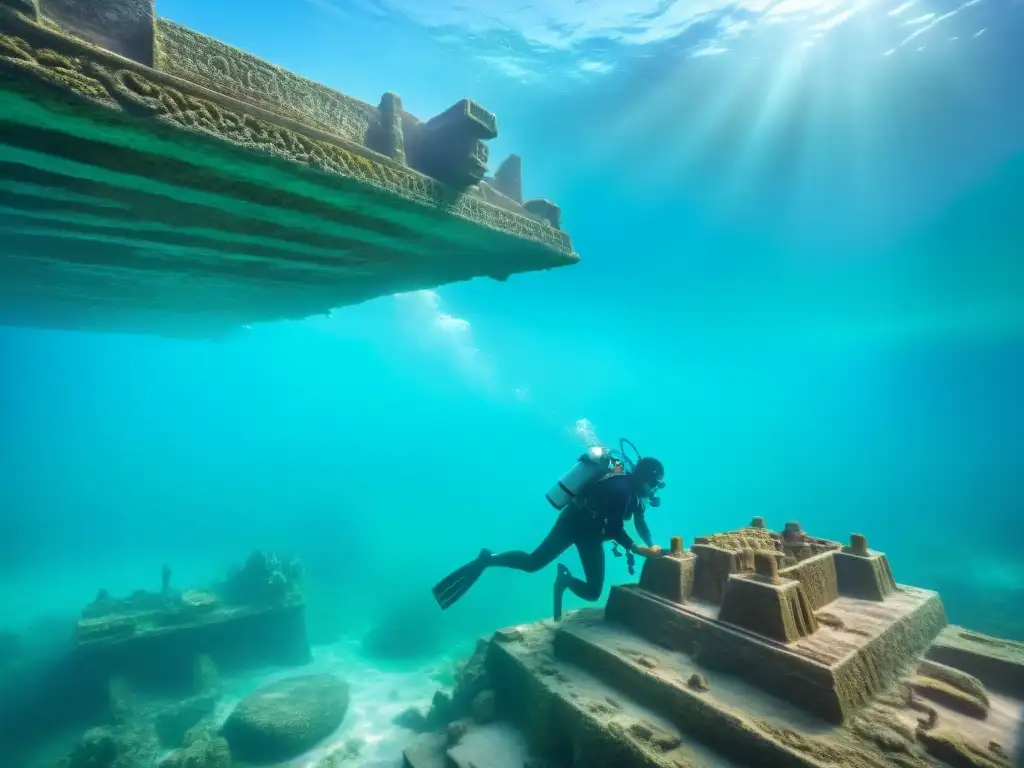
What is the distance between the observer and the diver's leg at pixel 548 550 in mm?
6828

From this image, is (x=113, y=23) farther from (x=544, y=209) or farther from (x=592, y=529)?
(x=592, y=529)

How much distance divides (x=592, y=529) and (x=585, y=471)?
866 mm

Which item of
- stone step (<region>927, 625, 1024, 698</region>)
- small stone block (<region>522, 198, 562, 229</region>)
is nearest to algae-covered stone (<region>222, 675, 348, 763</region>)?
small stone block (<region>522, 198, 562, 229</region>)

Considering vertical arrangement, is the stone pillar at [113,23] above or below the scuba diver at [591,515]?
above

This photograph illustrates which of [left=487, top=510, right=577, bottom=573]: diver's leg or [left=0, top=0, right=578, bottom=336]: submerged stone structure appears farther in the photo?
[left=487, top=510, right=577, bottom=573]: diver's leg

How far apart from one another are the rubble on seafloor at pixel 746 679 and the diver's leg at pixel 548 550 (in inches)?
35.6

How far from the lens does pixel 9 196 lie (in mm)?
3453

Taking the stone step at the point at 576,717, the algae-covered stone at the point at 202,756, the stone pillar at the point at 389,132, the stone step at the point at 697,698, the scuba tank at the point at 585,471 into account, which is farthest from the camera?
the algae-covered stone at the point at 202,756

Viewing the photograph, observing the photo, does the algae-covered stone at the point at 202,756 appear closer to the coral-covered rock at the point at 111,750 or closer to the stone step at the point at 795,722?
the coral-covered rock at the point at 111,750

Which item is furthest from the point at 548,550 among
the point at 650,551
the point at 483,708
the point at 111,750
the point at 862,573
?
the point at 111,750

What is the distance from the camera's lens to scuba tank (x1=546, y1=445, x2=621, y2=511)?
6.67 metres

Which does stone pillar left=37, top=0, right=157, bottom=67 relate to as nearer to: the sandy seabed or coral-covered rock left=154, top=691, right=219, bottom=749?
the sandy seabed

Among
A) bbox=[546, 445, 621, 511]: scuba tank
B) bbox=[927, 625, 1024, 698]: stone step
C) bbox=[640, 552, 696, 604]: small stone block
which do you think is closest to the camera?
bbox=[927, 625, 1024, 698]: stone step

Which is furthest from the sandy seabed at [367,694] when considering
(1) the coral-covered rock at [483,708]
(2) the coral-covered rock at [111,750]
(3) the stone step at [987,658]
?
(3) the stone step at [987,658]
